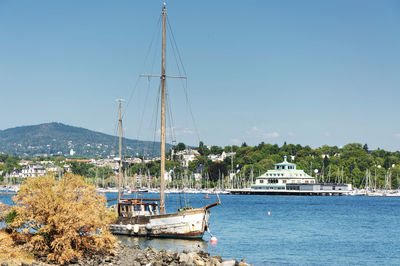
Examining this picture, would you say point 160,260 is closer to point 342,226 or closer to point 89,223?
point 89,223

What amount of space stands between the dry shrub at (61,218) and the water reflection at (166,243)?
958cm

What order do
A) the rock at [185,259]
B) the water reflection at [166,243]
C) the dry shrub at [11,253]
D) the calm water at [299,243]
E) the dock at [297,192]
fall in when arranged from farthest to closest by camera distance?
1. the dock at [297,192]
2. the water reflection at [166,243]
3. the calm water at [299,243]
4. the rock at [185,259]
5. the dry shrub at [11,253]

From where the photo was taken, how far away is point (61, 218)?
28844 millimetres

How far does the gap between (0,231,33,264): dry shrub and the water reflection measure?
12549 millimetres

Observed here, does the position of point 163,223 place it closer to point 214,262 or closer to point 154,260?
point 154,260

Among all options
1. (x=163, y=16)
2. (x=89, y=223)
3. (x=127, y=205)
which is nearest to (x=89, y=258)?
(x=89, y=223)

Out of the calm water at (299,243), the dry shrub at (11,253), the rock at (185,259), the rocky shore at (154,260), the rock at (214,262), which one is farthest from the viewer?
the calm water at (299,243)

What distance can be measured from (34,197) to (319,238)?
29833 mm

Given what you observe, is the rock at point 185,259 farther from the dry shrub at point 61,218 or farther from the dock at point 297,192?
the dock at point 297,192

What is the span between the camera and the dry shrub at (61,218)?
2855 centimetres

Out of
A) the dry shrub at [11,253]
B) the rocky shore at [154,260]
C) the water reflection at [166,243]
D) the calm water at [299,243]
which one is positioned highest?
the dry shrub at [11,253]

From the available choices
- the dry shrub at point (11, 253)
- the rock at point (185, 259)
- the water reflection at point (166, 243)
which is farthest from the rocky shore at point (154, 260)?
the water reflection at point (166, 243)

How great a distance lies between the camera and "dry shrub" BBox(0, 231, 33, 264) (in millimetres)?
25525

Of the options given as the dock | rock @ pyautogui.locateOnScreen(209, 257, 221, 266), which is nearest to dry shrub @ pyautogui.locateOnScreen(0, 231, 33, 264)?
rock @ pyautogui.locateOnScreen(209, 257, 221, 266)
